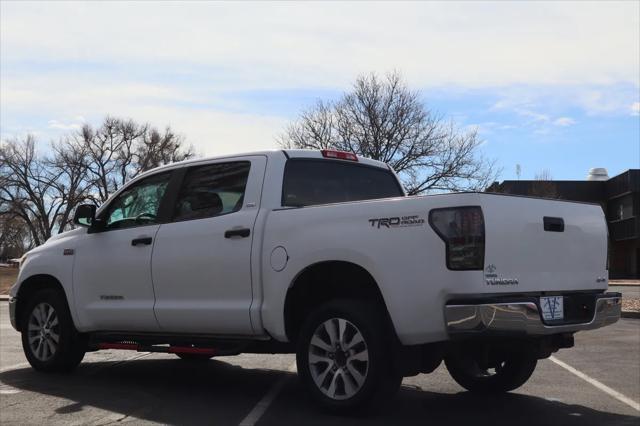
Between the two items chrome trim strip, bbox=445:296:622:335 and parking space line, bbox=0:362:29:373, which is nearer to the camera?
chrome trim strip, bbox=445:296:622:335

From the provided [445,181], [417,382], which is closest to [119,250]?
[417,382]

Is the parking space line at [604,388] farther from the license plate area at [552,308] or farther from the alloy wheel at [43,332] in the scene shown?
the alloy wheel at [43,332]

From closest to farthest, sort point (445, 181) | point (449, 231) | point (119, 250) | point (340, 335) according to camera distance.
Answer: point (449, 231) < point (340, 335) < point (119, 250) < point (445, 181)

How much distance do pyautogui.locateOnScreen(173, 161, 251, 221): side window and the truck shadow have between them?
1627 millimetres

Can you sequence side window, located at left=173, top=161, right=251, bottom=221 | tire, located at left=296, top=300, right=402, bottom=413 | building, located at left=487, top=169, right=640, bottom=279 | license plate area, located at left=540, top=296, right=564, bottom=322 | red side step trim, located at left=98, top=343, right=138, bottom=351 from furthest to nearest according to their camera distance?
building, located at left=487, top=169, right=640, bottom=279, red side step trim, located at left=98, top=343, right=138, bottom=351, side window, located at left=173, top=161, right=251, bottom=221, tire, located at left=296, top=300, right=402, bottom=413, license plate area, located at left=540, top=296, right=564, bottom=322

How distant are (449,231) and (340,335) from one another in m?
1.20

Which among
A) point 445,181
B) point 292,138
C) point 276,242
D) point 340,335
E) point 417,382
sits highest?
point 292,138

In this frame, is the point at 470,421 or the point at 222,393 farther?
the point at 222,393

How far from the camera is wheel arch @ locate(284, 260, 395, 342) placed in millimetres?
5257

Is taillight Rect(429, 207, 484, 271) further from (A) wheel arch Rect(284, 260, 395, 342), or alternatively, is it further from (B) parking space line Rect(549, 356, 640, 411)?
(B) parking space line Rect(549, 356, 640, 411)

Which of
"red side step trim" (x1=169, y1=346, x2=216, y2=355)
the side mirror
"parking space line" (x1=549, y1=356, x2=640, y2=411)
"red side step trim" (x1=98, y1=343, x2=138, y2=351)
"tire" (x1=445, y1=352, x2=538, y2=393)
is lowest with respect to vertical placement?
"parking space line" (x1=549, y1=356, x2=640, y2=411)

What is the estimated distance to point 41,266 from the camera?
7.51 metres

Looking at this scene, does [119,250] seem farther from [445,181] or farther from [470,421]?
[445,181]

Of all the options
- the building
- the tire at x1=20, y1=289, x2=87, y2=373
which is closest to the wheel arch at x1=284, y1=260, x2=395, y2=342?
the tire at x1=20, y1=289, x2=87, y2=373
